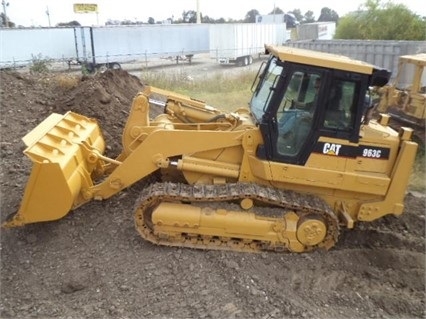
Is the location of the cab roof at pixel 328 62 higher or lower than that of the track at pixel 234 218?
higher

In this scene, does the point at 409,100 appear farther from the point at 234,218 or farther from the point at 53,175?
the point at 53,175

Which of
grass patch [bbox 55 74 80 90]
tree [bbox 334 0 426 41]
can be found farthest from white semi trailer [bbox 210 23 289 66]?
grass patch [bbox 55 74 80 90]

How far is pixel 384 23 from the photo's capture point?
2267cm

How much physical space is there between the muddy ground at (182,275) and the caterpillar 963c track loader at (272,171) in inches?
11.7

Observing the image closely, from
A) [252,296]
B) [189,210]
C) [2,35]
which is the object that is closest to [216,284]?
[252,296]

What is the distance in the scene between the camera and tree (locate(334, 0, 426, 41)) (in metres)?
21.9

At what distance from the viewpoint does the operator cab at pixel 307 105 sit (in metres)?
5.06

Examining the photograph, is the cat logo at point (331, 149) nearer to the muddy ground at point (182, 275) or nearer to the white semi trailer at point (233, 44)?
the muddy ground at point (182, 275)

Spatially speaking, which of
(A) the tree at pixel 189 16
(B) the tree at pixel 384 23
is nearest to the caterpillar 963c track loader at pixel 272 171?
(B) the tree at pixel 384 23

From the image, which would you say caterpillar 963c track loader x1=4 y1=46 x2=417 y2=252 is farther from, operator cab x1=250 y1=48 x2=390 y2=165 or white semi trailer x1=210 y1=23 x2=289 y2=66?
white semi trailer x1=210 y1=23 x2=289 y2=66

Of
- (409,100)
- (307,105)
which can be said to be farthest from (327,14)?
(307,105)

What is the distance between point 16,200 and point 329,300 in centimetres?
402

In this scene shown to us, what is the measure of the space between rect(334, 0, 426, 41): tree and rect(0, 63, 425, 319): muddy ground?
1811 cm

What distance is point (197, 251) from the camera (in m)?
5.23
